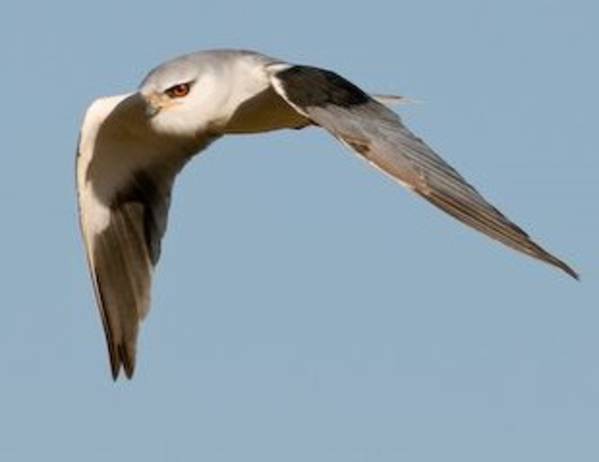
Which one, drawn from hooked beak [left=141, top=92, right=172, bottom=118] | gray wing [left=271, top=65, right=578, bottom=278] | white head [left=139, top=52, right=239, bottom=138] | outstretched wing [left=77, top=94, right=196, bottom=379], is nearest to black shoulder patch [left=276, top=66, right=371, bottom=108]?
gray wing [left=271, top=65, right=578, bottom=278]

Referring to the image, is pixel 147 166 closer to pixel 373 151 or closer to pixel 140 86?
pixel 140 86

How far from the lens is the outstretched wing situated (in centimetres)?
1590

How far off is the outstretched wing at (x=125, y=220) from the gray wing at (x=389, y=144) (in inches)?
68.5

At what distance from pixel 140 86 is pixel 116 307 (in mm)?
1793

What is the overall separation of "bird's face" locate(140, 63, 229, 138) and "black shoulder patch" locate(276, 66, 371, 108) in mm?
572

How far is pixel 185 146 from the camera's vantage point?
16.0 meters

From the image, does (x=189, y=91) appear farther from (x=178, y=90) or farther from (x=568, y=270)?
(x=568, y=270)

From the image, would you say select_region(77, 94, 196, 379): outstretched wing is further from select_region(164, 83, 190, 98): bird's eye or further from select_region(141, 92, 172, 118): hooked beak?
select_region(164, 83, 190, 98): bird's eye

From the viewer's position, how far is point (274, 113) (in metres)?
14.9

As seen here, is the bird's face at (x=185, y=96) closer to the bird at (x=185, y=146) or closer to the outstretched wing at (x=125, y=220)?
the bird at (x=185, y=146)

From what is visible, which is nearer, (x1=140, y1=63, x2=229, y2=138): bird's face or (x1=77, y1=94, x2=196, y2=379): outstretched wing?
(x1=140, y1=63, x2=229, y2=138): bird's face

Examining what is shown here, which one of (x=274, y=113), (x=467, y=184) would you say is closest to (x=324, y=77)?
(x=274, y=113)

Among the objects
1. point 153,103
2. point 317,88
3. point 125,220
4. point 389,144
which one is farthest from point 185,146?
point 389,144

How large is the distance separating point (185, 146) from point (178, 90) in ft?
4.41
